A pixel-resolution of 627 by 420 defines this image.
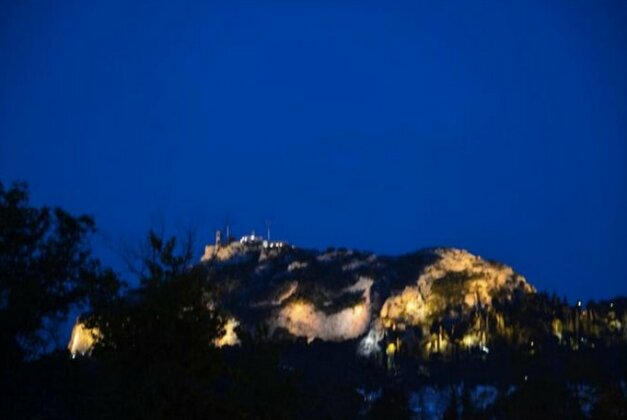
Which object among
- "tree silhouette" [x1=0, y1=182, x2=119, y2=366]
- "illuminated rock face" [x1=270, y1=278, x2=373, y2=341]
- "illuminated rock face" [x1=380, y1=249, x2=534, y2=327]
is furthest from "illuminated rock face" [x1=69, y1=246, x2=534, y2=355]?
"tree silhouette" [x1=0, y1=182, x2=119, y2=366]

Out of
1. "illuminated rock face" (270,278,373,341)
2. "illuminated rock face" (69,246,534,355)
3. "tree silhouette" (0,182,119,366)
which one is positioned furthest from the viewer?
"illuminated rock face" (270,278,373,341)

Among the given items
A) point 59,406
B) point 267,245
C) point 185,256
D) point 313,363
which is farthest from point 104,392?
point 267,245

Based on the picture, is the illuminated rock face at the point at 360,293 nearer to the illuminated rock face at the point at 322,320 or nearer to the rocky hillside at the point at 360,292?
the illuminated rock face at the point at 322,320

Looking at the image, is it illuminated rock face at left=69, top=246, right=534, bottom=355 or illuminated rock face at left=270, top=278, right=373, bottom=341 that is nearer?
illuminated rock face at left=69, top=246, right=534, bottom=355

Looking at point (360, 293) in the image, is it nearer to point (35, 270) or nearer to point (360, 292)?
point (360, 292)

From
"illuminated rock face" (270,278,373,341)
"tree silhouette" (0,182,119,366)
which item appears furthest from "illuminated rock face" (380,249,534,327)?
"tree silhouette" (0,182,119,366)

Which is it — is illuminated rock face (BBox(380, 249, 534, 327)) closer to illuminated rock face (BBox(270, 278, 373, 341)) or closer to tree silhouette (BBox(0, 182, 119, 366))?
illuminated rock face (BBox(270, 278, 373, 341))

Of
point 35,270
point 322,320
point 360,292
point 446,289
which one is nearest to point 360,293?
point 360,292

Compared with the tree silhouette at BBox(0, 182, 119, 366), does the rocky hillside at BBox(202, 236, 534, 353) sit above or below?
above

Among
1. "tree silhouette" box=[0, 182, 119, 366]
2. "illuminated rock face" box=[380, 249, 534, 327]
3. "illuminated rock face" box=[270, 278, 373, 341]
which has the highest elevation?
"illuminated rock face" box=[380, 249, 534, 327]

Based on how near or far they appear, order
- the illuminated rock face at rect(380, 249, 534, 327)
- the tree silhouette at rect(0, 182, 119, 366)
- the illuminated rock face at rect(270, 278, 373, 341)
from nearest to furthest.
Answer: the tree silhouette at rect(0, 182, 119, 366) → the illuminated rock face at rect(270, 278, 373, 341) → the illuminated rock face at rect(380, 249, 534, 327)

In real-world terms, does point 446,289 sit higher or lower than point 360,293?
higher

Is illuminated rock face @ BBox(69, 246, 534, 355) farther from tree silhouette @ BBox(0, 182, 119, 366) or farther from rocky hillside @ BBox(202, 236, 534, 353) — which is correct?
tree silhouette @ BBox(0, 182, 119, 366)

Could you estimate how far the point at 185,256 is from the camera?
13031mm
